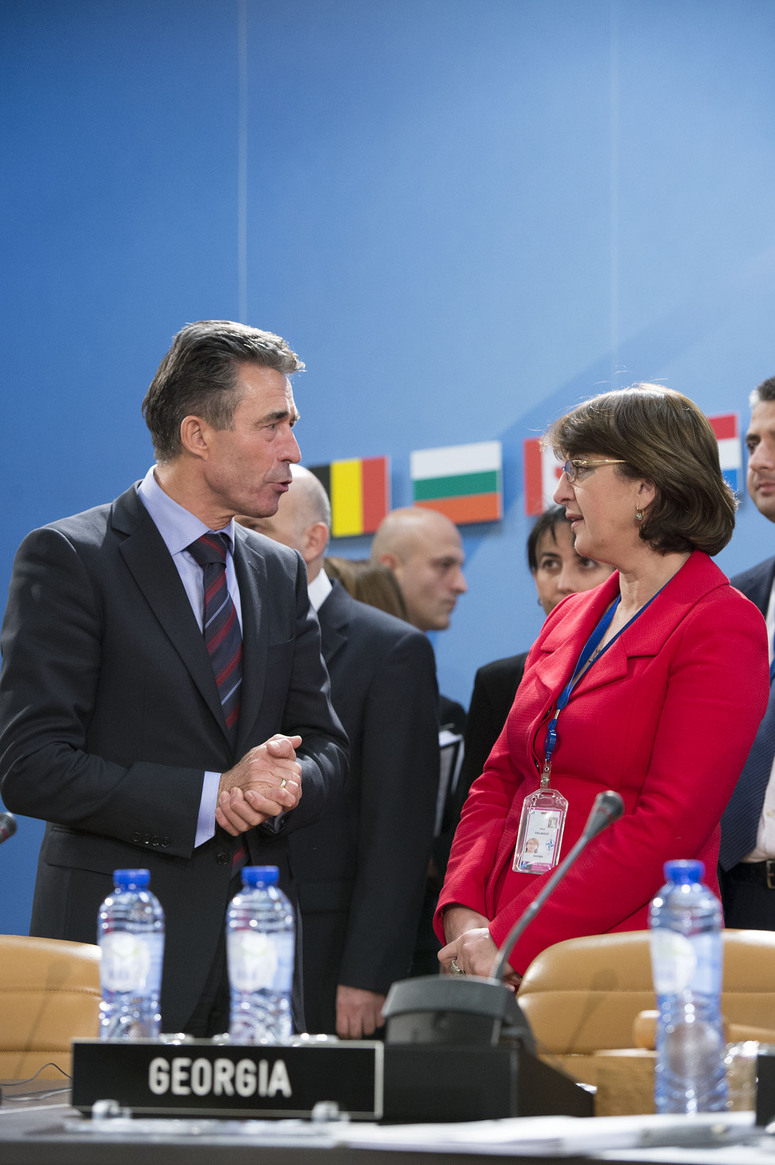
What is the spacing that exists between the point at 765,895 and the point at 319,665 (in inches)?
41.1

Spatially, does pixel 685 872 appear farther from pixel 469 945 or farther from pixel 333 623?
pixel 333 623

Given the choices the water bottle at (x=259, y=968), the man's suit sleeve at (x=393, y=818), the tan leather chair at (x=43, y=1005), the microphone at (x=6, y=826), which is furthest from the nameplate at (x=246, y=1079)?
the man's suit sleeve at (x=393, y=818)

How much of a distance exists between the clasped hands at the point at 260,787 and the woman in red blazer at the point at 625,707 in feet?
1.39

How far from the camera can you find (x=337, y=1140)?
1.16 m

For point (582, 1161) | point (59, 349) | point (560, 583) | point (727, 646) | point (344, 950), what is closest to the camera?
point (582, 1161)

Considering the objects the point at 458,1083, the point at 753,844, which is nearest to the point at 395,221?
the point at 753,844

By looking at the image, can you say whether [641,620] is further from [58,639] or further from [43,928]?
[43,928]

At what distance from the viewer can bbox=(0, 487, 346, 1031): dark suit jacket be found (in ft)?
7.90

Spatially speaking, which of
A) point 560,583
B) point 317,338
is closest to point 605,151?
point 317,338

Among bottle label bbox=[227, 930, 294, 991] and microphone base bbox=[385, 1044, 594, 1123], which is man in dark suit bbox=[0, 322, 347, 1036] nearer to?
bottle label bbox=[227, 930, 294, 991]

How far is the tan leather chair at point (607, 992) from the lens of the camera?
1.83 m

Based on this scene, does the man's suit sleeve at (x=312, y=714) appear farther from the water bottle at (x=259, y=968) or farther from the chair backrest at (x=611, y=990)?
the water bottle at (x=259, y=968)

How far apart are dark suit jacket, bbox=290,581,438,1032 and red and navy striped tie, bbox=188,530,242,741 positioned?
79 cm

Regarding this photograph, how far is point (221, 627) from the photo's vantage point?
8.64ft
